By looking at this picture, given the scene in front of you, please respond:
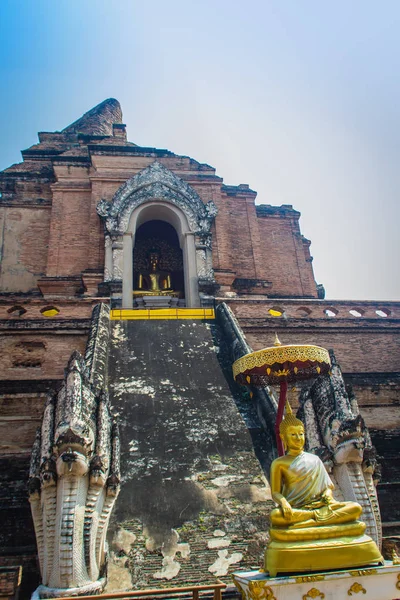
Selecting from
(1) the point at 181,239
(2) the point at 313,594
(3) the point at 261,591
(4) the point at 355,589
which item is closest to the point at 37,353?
(1) the point at 181,239

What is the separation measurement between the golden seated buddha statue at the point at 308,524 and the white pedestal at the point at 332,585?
11 cm

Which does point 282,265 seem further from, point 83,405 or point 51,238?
point 83,405

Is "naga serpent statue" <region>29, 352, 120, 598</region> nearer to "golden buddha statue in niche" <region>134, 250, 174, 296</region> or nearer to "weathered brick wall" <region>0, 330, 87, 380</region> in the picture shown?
"weathered brick wall" <region>0, 330, 87, 380</region>

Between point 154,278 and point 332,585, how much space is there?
47.7ft

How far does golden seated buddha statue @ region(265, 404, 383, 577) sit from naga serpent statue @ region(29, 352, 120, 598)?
7.56ft

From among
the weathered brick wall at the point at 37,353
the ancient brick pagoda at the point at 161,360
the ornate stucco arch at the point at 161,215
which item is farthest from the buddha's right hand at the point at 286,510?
the ornate stucco arch at the point at 161,215

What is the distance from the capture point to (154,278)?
58.7 ft

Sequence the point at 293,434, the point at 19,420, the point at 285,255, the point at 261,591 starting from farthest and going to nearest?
the point at 285,255, the point at 19,420, the point at 293,434, the point at 261,591

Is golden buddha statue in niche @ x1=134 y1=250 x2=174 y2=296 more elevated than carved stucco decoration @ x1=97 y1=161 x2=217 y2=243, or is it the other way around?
carved stucco decoration @ x1=97 y1=161 x2=217 y2=243

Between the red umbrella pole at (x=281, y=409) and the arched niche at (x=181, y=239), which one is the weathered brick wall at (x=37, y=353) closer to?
the arched niche at (x=181, y=239)

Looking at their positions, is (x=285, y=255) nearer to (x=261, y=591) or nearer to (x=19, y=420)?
(x=19, y=420)

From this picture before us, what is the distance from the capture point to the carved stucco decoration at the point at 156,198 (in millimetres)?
15867

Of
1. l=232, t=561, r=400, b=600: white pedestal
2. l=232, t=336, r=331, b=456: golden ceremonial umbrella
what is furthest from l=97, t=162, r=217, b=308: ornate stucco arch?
l=232, t=561, r=400, b=600: white pedestal

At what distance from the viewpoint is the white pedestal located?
3949mm
